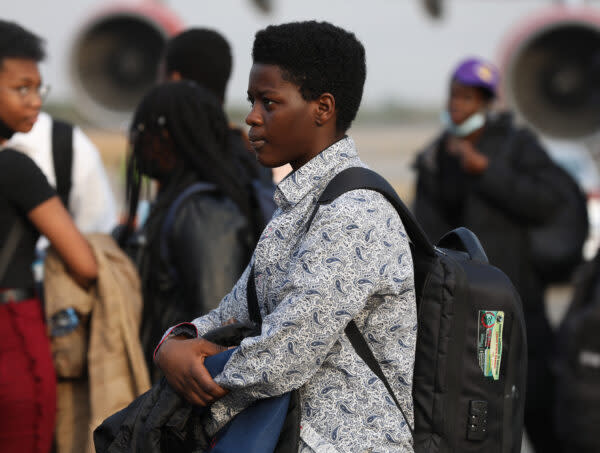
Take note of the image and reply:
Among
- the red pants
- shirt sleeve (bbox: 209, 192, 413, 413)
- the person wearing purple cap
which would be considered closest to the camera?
shirt sleeve (bbox: 209, 192, 413, 413)

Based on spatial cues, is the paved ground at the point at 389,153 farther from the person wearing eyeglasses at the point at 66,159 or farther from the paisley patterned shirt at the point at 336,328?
the paisley patterned shirt at the point at 336,328

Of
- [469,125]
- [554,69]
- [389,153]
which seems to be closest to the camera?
[469,125]

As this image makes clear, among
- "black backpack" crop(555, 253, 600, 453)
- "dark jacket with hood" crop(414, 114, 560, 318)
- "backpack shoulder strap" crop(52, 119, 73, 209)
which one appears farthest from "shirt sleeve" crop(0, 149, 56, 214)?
"dark jacket with hood" crop(414, 114, 560, 318)

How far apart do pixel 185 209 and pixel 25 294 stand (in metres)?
0.44

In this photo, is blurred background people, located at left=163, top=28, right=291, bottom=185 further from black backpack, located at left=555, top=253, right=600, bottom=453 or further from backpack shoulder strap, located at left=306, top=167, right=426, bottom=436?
backpack shoulder strap, located at left=306, top=167, right=426, bottom=436

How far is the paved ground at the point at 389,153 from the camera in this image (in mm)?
6395

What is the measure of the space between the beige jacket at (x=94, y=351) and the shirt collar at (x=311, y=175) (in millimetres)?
920

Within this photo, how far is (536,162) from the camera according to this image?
3.65 meters

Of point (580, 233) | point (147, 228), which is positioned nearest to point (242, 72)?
point (580, 233)

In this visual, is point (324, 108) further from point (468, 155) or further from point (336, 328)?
point (468, 155)

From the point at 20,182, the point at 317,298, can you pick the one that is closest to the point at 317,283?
the point at 317,298

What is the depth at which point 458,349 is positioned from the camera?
1.40 m

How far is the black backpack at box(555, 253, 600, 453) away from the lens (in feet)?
8.24

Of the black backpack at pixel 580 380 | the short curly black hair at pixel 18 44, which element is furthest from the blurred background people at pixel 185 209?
the black backpack at pixel 580 380
